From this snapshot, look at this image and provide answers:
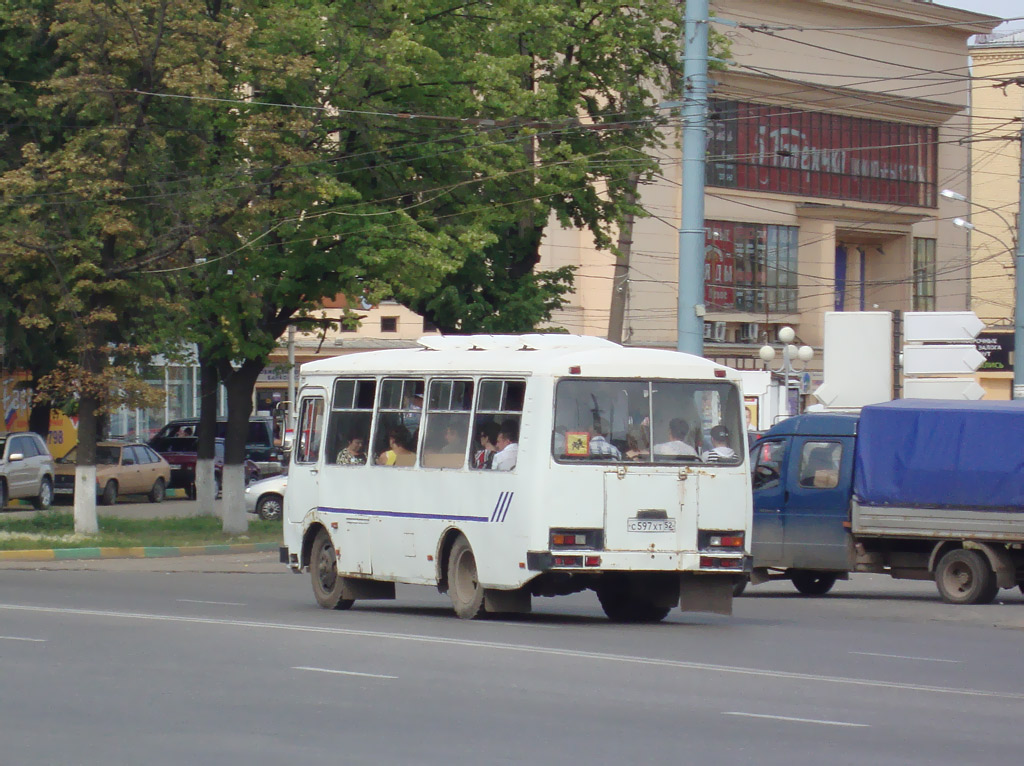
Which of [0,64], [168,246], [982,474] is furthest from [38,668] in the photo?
[0,64]

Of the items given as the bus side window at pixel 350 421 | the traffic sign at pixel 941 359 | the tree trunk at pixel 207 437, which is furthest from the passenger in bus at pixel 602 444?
the tree trunk at pixel 207 437

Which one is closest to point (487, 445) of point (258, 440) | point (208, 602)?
point (208, 602)

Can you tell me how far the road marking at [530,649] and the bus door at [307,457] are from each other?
268cm

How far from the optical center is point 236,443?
3034 centimetres

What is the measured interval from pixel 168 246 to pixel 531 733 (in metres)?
19.9

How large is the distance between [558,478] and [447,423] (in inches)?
72.2

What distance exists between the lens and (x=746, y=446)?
1542 cm

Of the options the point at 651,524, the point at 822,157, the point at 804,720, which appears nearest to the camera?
the point at 804,720

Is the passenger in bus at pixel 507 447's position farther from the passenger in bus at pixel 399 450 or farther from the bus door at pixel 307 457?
the bus door at pixel 307 457

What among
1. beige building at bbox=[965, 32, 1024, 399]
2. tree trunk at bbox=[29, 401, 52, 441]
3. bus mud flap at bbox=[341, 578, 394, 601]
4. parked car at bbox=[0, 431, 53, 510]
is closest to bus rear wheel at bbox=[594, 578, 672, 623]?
bus mud flap at bbox=[341, 578, 394, 601]

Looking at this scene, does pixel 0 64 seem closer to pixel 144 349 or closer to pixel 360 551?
pixel 144 349

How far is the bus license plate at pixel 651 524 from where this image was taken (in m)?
14.9

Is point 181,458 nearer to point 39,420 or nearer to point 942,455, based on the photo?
point 39,420

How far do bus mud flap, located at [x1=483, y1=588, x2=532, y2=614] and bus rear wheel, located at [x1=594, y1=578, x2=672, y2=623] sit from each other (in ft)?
2.93
